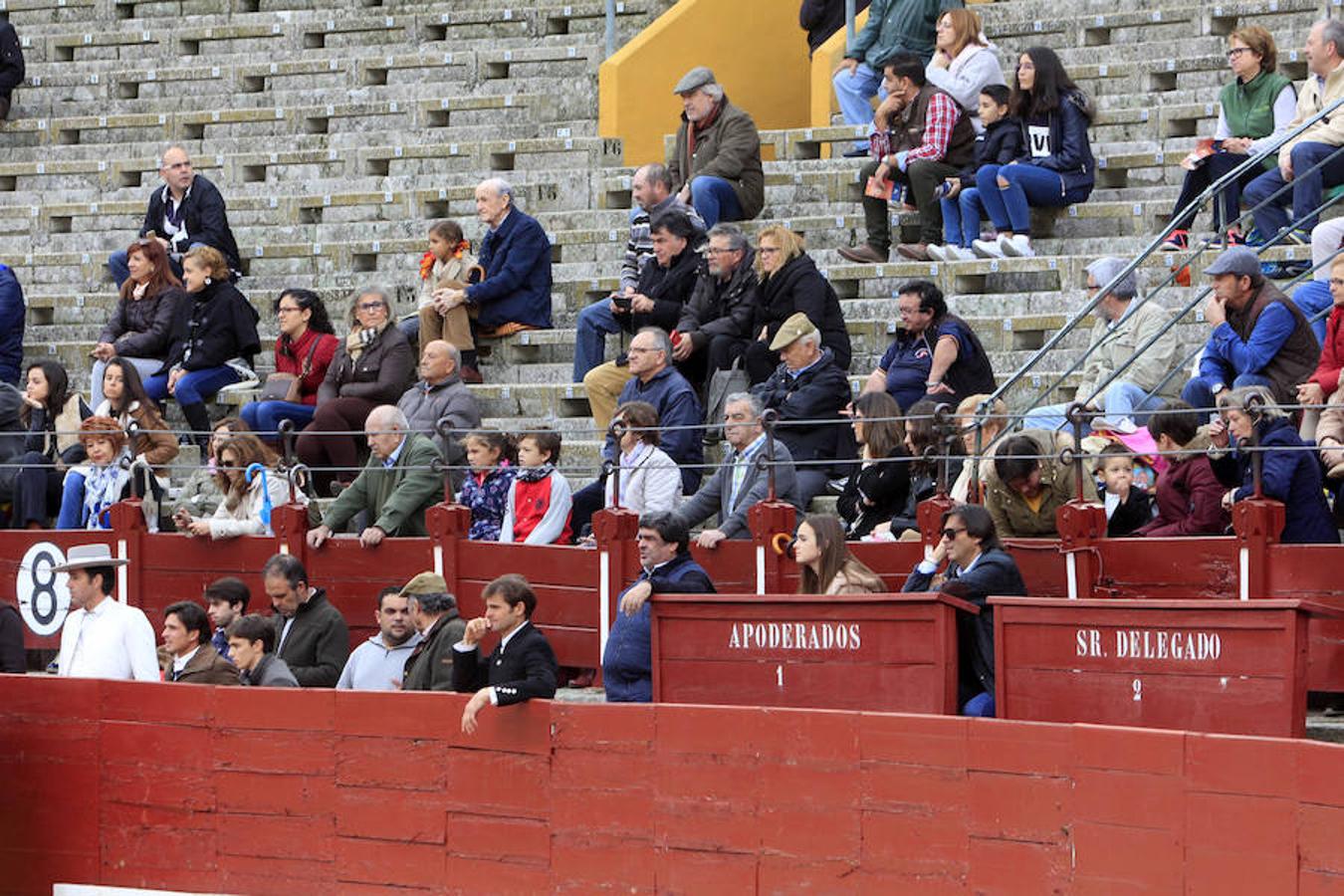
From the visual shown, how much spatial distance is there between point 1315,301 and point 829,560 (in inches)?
115

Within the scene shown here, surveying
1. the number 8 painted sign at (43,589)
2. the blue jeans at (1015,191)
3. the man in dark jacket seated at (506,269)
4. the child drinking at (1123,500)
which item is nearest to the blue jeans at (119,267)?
the man in dark jacket seated at (506,269)

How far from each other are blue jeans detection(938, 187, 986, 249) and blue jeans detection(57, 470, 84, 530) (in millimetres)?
4685

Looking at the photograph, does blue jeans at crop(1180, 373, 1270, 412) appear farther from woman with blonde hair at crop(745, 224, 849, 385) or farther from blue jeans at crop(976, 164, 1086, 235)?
blue jeans at crop(976, 164, 1086, 235)

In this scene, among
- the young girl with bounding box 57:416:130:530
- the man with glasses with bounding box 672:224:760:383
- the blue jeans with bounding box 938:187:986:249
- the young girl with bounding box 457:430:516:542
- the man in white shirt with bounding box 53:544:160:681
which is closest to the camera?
the man in white shirt with bounding box 53:544:160:681

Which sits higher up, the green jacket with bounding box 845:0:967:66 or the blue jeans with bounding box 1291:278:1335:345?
the green jacket with bounding box 845:0:967:66

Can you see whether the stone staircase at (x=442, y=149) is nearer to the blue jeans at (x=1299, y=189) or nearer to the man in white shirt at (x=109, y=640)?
the blue jeans at (x=1299, y=189)

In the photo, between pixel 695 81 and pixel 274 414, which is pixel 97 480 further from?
pixel 695 81

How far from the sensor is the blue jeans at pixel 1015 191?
1337cm

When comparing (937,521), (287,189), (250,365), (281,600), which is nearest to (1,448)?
(250,365)

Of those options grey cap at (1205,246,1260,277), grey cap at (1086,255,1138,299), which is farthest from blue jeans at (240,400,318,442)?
grey cap at (1205,246,1260,277)

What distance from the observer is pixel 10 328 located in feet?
49.1

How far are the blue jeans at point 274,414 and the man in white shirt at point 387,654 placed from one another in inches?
104

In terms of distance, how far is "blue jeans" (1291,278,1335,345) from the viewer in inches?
449

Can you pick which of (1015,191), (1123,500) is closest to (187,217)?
(1015,191)
